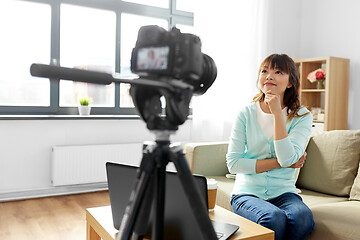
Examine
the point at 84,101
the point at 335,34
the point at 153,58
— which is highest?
the point at 335,34

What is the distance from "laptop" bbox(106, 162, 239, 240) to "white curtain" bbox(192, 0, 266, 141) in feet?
8.18

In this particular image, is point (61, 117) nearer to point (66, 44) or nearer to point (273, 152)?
point (66, 44)

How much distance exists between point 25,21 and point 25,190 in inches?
60.7

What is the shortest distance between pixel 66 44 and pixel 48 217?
1.65 m

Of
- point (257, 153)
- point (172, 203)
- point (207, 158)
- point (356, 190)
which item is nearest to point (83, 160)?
point (207, 158)

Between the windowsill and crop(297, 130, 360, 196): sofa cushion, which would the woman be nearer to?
crop(297, 130, 360, 196): sofa cushion

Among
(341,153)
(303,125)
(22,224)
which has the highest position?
(303,125)

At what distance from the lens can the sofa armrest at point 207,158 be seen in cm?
234

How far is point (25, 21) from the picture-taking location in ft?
10.5

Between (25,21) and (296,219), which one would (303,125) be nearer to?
(296,219)

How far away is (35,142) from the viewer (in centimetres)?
305

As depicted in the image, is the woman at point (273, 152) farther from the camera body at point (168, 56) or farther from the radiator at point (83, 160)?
the radiator at point (83, 160)

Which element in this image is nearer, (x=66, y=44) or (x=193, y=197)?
(x=193, y=197)

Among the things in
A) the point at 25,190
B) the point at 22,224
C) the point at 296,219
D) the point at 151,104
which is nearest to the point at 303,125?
the point at 296,219
